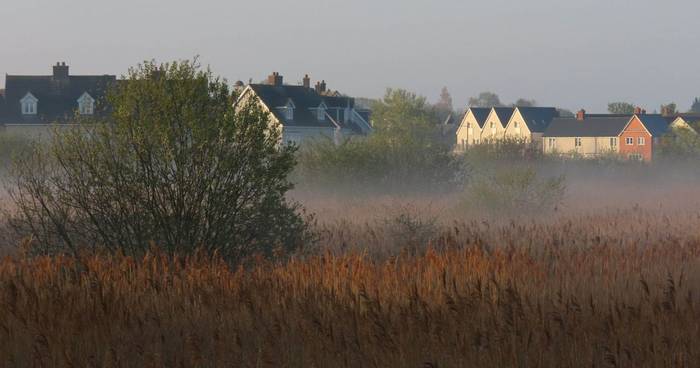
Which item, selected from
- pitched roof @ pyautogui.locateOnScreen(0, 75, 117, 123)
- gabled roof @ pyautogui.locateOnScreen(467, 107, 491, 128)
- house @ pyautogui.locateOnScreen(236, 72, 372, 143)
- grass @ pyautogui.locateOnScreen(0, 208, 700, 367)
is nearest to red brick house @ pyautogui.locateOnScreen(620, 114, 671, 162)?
gabled roof @ pyautogui.locateOnScreen(467, 107, 491, 128)

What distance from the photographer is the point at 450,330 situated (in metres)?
8.22

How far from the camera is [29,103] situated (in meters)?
65.7

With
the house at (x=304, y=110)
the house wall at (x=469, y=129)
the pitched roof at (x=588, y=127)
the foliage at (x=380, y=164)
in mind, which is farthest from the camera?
the house wall at (x=469, y=129)

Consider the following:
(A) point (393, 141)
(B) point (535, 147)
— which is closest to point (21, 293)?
(A) point (393, 141)

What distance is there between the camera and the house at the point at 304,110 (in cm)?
7169

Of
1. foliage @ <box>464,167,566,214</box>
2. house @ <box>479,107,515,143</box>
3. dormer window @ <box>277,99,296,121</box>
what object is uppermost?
house @ <box>479,107,515,143</box>

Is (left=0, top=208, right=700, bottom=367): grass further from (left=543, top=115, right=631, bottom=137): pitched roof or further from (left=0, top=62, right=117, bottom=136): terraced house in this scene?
(left=543, top=115, right=631, bottom=137): pitched roof

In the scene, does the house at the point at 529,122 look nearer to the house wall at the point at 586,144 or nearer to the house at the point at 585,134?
the house at the point at 585,134

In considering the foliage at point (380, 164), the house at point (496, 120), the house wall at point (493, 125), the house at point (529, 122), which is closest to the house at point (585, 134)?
the house at point (529, 122)

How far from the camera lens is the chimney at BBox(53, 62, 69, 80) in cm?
6700

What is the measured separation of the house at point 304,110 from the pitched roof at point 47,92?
1173cm

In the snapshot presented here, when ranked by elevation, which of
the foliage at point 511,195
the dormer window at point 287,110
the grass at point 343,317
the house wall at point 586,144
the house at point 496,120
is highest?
the house at point 496,120

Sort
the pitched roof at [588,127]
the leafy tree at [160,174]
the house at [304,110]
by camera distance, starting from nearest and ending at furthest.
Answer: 1. the leafy tree at [160,174]
2. the house at [304,110]
3. the pitched roof at [588,127]

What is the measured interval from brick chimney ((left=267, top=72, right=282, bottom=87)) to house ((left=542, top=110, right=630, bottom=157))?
38.0 m
